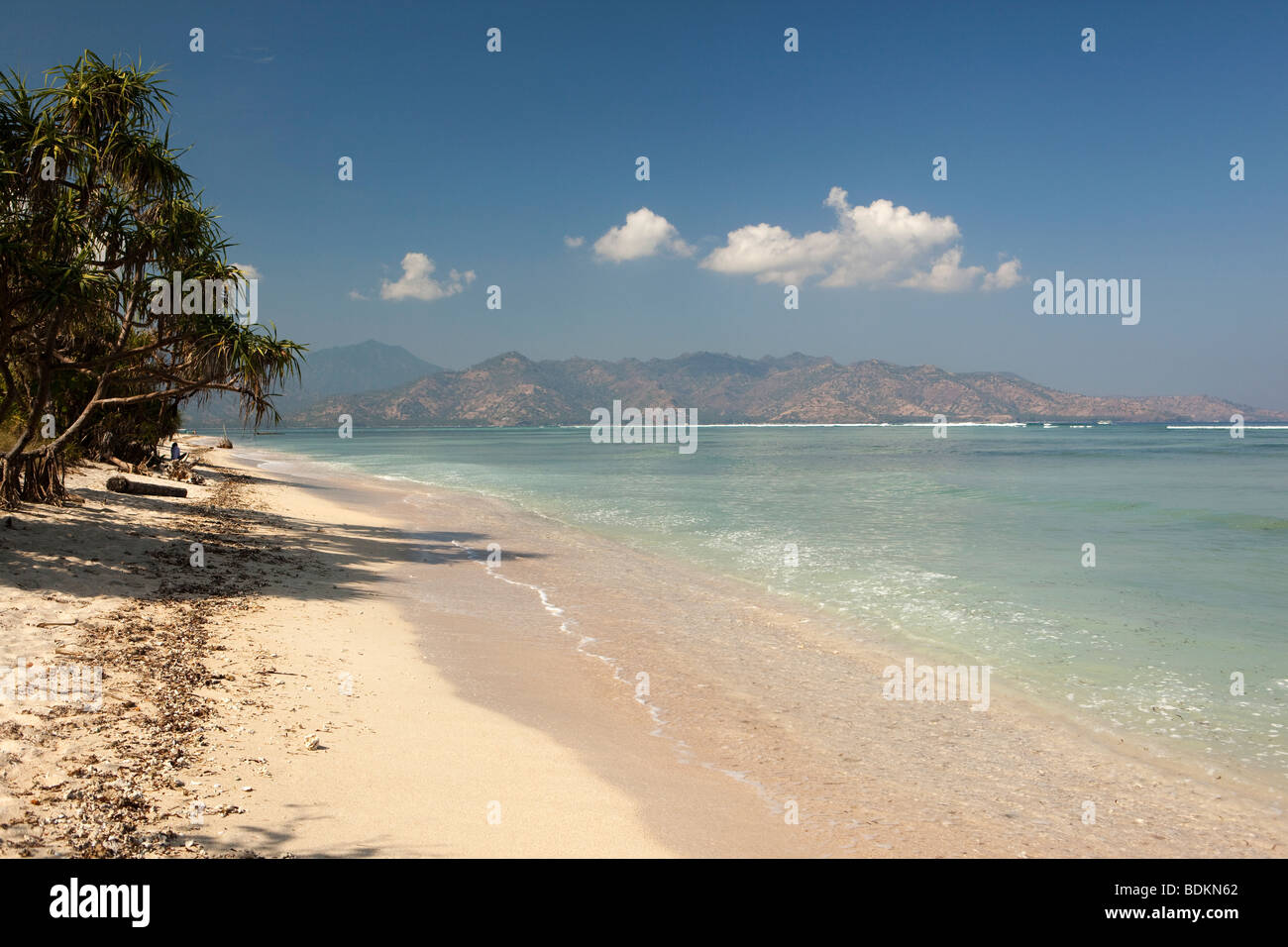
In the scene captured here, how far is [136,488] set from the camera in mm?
22062

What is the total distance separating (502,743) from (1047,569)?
619 inches

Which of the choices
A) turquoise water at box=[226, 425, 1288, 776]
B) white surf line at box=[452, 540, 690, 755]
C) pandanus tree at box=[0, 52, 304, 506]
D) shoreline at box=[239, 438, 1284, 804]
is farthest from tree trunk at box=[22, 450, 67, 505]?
turquoise water at box=[226, 425, 1288, 776]

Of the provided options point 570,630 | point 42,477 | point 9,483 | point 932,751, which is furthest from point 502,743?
point 42,477

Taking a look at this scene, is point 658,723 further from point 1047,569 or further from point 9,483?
point 9,483

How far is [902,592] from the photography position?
15.2m

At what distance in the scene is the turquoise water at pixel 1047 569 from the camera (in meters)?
9.76

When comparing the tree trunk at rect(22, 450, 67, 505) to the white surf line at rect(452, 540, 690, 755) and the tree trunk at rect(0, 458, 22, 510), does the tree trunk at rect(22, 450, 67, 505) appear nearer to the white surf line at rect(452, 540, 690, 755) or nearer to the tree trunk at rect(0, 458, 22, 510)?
the tree trunk at rect(0, 458, 22, 510)

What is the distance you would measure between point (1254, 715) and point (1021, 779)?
160 inches

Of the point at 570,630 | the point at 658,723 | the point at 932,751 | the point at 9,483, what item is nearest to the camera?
the point at 932,751

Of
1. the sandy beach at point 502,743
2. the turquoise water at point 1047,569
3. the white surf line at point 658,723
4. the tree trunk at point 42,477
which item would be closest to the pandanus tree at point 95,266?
the tree trunk at point 42,477

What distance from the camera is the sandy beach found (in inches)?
205

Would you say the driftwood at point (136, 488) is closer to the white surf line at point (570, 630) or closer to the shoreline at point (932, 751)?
the white surf line at point (570, 630)

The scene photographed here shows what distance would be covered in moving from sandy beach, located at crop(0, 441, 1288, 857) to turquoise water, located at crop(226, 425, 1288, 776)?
1555 mm

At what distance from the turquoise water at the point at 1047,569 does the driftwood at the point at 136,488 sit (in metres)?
13.2
